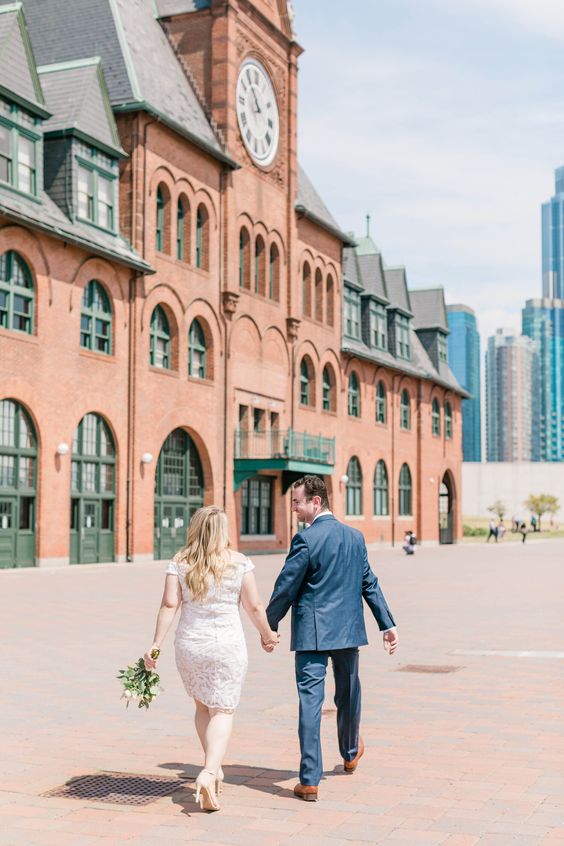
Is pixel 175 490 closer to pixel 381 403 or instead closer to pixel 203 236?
pixel 203 236

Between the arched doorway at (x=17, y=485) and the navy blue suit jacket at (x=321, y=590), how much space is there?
23429 mm

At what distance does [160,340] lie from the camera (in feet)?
120

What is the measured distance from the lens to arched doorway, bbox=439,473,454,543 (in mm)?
65375

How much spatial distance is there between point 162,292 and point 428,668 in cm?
2634

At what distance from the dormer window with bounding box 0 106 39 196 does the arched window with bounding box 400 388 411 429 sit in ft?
105

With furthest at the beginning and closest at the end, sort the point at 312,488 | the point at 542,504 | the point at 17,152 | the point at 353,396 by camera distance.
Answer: the point at 542,504, the point at 353,396, the point at 17,152, the point at 312,488

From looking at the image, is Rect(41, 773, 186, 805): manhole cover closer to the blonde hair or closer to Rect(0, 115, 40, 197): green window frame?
the blonde hair

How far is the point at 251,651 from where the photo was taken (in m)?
12.8

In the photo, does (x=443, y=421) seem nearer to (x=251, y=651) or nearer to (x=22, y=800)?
(x=251, y=651)

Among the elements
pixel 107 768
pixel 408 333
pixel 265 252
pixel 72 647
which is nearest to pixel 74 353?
pixel 265 252

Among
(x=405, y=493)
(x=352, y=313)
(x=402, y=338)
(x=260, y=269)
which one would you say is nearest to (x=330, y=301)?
(x=352, y=313)

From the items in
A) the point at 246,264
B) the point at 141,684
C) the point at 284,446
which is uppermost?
the point at 246,264

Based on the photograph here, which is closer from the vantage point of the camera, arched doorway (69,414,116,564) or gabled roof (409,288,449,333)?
arched doorway (69,414,116,564)

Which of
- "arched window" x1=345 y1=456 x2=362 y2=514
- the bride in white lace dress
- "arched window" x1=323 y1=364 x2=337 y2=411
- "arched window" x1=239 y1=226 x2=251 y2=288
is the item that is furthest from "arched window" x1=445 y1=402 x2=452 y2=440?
the bride in white lace dress
